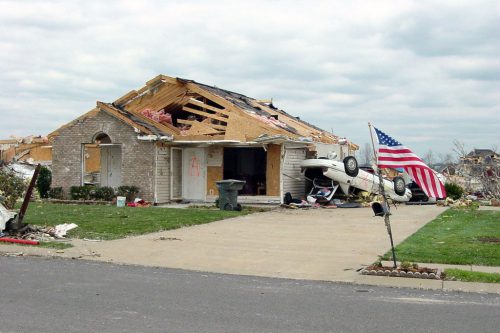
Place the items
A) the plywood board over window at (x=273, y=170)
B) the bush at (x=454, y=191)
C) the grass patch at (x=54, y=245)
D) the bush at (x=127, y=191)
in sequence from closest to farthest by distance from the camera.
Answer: the grass patch at (x=54, y=245)
the bush at (x=127, y=191)
the plywood board over window at (x=273, y=170)
the bush at (x=454, y=191)

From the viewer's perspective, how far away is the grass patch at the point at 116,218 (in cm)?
1562

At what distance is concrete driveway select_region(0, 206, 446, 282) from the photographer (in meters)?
11.2

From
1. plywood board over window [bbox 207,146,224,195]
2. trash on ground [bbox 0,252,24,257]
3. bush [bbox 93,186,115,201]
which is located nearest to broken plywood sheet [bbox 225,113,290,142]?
plywood board over window [bbox 207,146,224,195]

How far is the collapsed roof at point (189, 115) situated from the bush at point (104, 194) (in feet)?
8.98

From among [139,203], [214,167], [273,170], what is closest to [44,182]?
[139,203]

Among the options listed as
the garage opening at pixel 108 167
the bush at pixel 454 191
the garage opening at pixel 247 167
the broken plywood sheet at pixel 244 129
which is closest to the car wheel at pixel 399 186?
the bush at pixel 454 191

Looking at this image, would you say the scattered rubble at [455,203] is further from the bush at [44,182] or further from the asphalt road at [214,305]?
the bush at [44,182]

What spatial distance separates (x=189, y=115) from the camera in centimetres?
2764

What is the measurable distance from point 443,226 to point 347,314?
35.9 ft

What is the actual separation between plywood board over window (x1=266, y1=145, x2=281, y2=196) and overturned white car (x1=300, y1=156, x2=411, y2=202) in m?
1.62

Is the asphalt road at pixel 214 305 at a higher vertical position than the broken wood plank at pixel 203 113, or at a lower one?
lower

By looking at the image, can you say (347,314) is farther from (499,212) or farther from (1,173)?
(499,212)

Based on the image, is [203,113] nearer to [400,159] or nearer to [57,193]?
[57,193]

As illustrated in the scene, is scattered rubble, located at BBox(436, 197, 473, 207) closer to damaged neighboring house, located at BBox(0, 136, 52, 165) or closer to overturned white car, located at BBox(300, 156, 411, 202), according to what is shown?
overturned white car, located at BBox(300, 156, 411, 202)
